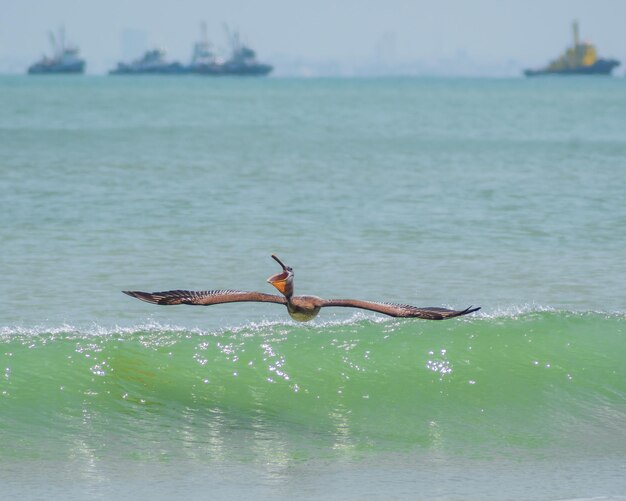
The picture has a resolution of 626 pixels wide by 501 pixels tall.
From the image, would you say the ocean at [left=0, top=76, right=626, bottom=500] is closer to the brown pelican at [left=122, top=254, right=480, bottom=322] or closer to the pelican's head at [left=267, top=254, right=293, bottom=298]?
the brown pelican at [left=122, top=254, right=480, bottom=322]

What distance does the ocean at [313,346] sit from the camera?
14789mm

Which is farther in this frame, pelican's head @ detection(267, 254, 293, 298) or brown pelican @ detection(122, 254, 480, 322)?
pelican's head @ detection(267, 254, 293, 298)

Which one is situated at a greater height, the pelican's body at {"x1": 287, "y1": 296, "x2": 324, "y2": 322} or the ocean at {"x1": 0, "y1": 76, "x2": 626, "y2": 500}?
the pelican's body at {"x1": 287, "y1": 296, "x2": 324, "y2": 322}

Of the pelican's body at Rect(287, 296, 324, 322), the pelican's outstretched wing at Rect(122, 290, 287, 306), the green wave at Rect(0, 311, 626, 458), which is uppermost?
the pelican's outstretched wing at Rect(122, 290, 287, 306)

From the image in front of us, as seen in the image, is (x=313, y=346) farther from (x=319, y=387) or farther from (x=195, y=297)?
(x=195, y=297)

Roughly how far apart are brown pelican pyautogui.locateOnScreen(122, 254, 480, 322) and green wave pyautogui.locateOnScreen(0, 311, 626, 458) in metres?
2.03

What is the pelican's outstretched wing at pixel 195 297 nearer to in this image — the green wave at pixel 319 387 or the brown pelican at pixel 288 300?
the brown pelican at pixel 288 300

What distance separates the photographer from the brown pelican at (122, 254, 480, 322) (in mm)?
13384

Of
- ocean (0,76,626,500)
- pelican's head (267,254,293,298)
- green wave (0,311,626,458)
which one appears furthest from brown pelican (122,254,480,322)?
green wave (0,311,626,458)

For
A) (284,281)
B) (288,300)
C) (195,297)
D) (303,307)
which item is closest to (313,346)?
(303,307)

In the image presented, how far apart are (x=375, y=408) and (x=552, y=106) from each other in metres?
125

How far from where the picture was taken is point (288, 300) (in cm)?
1429

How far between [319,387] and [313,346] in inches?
59.2

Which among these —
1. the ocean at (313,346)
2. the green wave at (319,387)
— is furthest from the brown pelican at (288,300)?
the green wave at (319,387)
